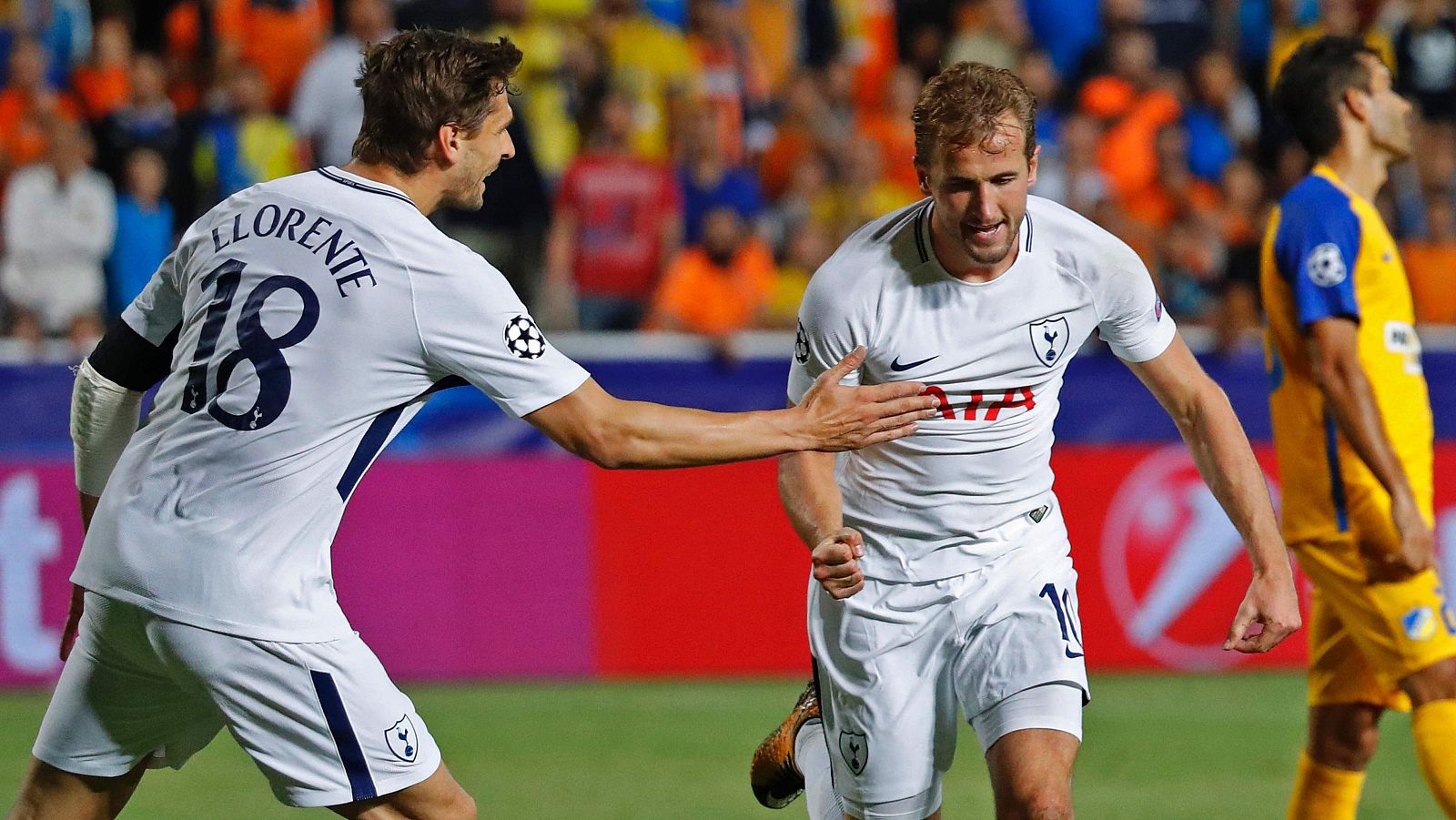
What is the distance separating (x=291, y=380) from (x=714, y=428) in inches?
35.7

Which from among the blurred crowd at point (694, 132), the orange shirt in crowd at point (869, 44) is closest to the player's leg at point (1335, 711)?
the blurred crowd at point (694, 132)

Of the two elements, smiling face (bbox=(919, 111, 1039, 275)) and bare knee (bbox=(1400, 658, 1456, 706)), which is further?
bare knee (bbox=(1400, 658, 1456, 706))

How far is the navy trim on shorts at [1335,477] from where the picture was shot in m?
5.24

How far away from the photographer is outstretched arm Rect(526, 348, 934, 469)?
153 inches

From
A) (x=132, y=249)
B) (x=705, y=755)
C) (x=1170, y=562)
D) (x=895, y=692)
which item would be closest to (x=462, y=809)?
(x=895, y=692)

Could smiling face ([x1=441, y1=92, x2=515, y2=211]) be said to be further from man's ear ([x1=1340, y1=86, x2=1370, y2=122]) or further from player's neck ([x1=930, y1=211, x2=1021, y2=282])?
man's ear ([x1=1340, y1=86, x2=1370, y2=122])

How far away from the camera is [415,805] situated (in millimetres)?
3975

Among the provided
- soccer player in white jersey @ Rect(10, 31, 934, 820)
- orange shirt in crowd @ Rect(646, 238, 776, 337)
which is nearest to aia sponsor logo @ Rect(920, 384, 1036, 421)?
soccer player in white jersey @ Rect(10, 31, 934, 820)

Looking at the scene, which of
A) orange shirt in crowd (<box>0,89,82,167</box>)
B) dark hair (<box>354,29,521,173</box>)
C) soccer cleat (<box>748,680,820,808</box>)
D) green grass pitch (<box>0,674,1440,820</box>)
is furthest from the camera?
orange shirt in crowd (<box>0,89,82,167</box>)

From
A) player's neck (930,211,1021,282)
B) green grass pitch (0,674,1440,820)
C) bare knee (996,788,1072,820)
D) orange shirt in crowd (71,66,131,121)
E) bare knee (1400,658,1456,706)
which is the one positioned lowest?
green grass pitch (0,674,1440,820)

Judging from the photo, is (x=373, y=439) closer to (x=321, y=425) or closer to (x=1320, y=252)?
(x=321, y=425)

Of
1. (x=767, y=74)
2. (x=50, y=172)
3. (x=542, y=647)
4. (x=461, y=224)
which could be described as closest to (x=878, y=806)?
(x=542, y=647)

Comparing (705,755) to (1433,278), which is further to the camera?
(1433,278)

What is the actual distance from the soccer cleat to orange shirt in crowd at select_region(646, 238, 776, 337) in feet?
17.4
